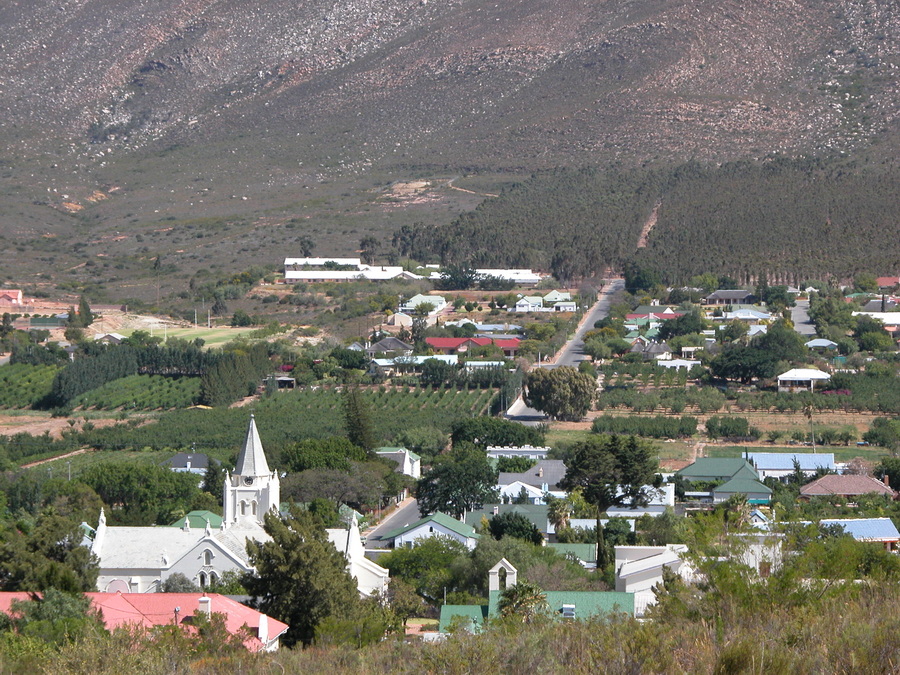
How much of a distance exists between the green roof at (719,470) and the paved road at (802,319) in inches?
1157

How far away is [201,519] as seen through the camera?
36250mm

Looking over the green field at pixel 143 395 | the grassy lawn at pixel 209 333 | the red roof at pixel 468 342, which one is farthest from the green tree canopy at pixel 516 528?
the grassy lawn at pixel 209 333

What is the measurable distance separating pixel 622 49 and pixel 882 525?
4660 inches

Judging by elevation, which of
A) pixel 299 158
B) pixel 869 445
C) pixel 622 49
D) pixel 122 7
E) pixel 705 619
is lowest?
pixel 869 445

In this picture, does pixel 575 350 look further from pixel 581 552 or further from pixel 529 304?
pixel 581 552

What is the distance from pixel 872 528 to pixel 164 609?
17.1m

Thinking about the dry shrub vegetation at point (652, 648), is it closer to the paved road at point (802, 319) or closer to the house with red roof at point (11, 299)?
the paved road at point (802, 319)

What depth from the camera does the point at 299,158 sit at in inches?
Result: 5635

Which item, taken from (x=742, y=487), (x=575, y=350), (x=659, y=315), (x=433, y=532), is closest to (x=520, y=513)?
(x=433, y=532)

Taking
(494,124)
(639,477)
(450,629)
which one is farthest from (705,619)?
(494,124)

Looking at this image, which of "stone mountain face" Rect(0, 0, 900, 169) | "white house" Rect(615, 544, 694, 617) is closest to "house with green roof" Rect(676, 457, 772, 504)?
"white house" Rect(615, 544, 694, 617)

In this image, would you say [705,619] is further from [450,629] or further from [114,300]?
[114,300]

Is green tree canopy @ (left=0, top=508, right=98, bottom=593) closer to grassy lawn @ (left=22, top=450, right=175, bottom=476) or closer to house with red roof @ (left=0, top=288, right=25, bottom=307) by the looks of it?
grassy lawn @ (left=22, top=450, right=175, bottom=476)

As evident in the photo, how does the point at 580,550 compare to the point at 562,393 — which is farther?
the point at 562,393
